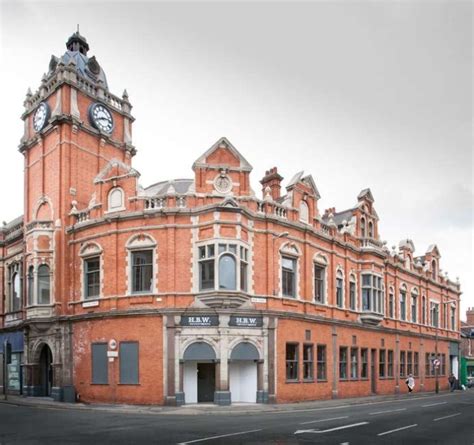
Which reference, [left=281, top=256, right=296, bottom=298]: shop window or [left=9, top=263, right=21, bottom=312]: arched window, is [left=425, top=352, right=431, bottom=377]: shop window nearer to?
[left=281, top=256, right=296, bottom=298]: shop window

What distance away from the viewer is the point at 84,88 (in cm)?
3688

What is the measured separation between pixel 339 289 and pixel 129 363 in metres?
15.5

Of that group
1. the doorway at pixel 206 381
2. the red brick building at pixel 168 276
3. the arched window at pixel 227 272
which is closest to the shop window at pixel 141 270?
the red brick building at pixel 168 276

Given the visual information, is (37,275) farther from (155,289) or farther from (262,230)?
(262,230)

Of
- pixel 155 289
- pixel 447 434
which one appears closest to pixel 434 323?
pixel 155 289

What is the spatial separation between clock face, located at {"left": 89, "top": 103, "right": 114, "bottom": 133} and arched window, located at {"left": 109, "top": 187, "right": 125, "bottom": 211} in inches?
279

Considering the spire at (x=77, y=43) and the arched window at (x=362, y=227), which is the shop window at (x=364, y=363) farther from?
the spire at (x=77, y=43)

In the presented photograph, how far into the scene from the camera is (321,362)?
34.9 metres

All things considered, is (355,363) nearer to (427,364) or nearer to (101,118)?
(427,364)

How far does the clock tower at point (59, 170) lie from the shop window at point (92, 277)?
143cm

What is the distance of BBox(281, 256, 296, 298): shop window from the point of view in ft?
107

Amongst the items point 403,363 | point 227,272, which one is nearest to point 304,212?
point 227,272

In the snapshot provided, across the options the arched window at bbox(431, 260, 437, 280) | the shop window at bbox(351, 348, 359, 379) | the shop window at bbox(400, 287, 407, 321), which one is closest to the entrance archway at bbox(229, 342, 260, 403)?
the shop window at bbox(351, 348, 359, 379)

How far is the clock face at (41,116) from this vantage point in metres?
36.7
